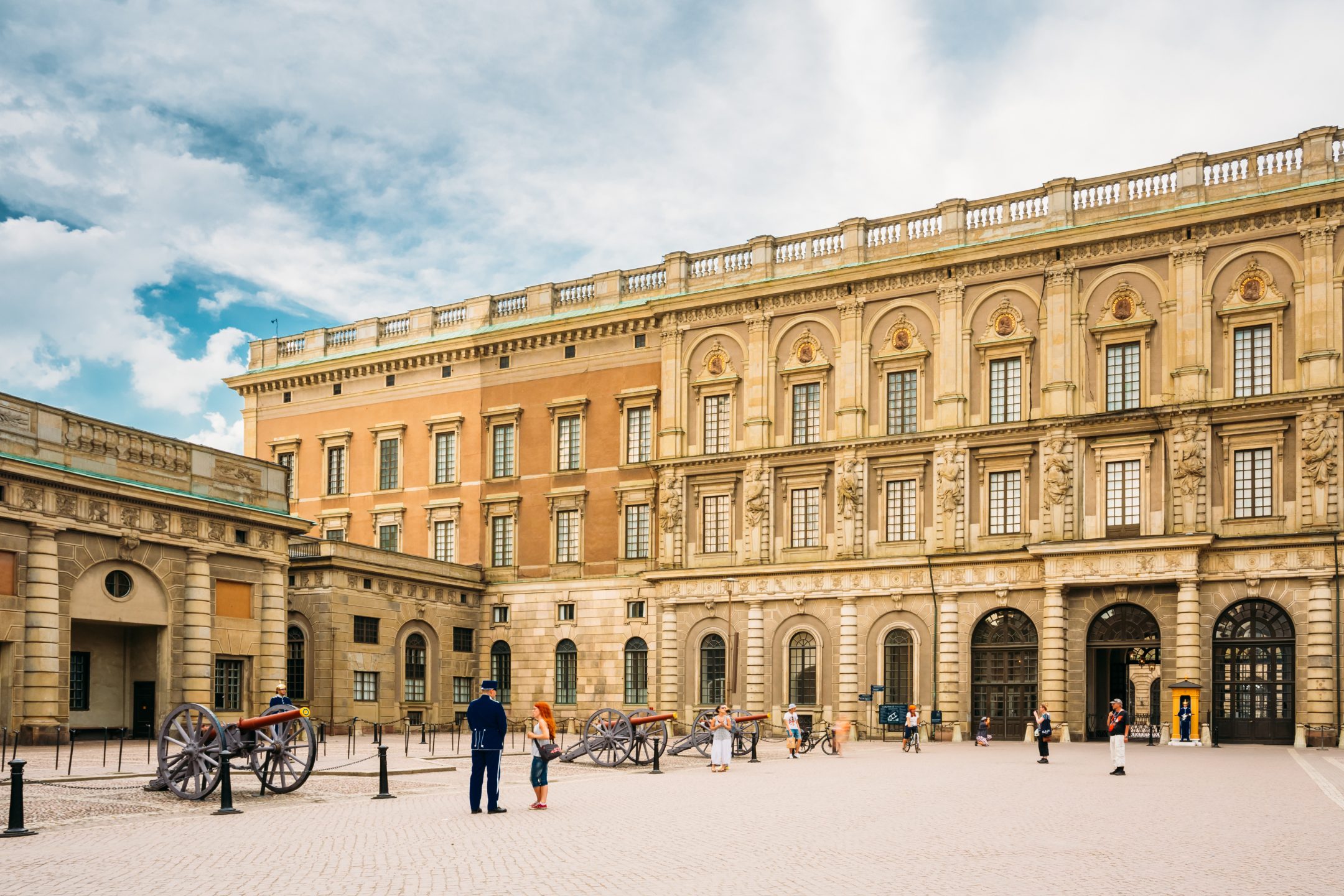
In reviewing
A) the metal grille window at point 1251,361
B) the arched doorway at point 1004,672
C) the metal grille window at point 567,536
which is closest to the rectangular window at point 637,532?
the metal grille window at point 567,536

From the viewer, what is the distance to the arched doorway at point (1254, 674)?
138 feet

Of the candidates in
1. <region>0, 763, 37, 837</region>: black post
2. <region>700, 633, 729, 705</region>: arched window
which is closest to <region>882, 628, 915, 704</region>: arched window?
<region>700, 633, 729, 705</region>: arched window

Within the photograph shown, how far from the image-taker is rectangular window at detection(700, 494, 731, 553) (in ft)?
173

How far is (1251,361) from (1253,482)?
3.94 meters

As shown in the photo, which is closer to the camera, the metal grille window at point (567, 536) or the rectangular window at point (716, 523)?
the rectangular window at point (716, 523)

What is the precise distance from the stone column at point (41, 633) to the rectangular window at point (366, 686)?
17.0 meters

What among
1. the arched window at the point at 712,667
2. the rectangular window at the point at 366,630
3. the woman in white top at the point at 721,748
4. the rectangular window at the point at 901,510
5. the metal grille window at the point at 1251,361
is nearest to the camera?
the woman in white top at the point at 721,748

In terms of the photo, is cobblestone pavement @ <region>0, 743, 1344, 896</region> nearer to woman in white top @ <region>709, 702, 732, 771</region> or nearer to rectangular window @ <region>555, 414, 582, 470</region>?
woman in white top @ <region>709, 702, 732, 771</region>

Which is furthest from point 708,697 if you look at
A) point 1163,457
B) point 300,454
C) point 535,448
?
point 300,454

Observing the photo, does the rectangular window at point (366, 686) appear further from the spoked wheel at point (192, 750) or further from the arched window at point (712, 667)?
the spoked wheel at point (192, 750)

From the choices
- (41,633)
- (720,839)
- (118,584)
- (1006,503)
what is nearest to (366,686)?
(118,584)

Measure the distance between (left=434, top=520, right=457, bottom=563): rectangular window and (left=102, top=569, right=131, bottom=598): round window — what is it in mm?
24070

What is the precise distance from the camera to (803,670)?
50.6m

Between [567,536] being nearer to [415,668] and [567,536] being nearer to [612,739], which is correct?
[415,668]
